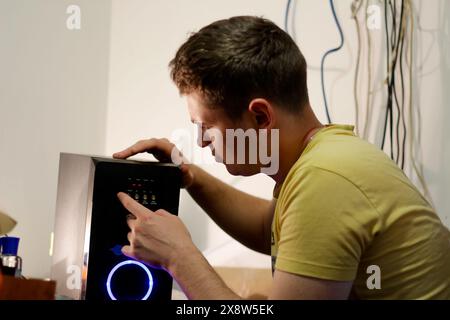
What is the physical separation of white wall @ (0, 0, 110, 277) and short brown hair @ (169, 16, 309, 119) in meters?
0.43

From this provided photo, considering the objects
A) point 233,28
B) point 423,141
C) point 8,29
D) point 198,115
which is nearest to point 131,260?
point 198,115

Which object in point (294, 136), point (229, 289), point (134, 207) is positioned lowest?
point (229, 289)

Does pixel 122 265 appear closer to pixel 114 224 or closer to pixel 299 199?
pixel 114 224

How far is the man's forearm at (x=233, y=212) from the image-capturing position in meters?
1.21

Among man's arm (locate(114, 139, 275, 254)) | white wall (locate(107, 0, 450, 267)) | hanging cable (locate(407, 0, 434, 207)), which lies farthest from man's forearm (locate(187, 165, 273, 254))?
hanging cable (locate(407, 0, 434, 207))

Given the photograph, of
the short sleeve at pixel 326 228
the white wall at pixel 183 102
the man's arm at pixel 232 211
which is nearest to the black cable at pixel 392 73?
the white wall at pixel 183 102

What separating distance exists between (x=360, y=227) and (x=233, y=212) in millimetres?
497

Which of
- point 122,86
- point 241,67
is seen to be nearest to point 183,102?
point 122,86

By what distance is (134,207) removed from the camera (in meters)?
0.88

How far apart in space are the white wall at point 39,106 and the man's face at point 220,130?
44 centimetres

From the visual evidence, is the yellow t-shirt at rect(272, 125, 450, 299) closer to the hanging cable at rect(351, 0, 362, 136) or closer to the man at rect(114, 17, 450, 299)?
the man at rect(114, 17, 450, 299)

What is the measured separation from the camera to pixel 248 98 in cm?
90

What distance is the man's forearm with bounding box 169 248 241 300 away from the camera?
2.63ft

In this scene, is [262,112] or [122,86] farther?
[122,86]
